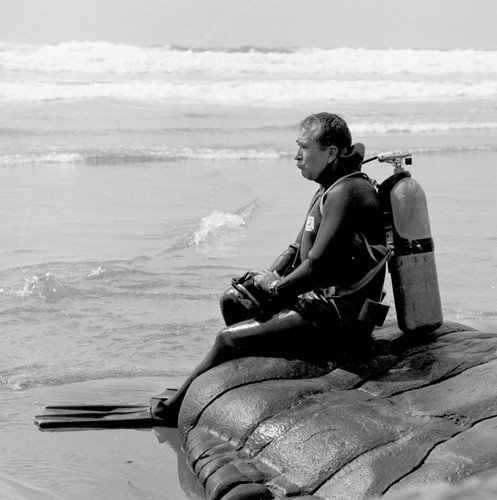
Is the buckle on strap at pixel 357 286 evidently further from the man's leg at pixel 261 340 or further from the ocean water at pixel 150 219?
the ocean water at pixel 150 219

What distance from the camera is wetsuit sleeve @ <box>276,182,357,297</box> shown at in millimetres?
5258

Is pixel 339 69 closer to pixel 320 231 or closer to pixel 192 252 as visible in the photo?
pixel 192 252

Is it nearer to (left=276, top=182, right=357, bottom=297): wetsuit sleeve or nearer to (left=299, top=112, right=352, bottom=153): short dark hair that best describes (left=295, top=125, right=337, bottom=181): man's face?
(left=299, top=112, right=352, bottom=153): short dark hair

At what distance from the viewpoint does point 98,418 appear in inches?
231

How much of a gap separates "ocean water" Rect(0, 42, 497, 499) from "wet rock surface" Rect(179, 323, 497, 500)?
0.35 meters

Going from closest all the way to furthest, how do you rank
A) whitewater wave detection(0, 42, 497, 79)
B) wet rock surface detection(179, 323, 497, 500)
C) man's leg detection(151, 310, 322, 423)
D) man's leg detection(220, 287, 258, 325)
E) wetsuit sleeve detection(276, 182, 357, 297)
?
wet rock surface detection(179, 323, 497, 500)
wetsuit sleeve detection(276, 182, 357, 297)
man's leg detection(151, 310, 322, 423)
man's leg detection(220, 287, 258, 325)
whitewater wave detection(0, 42, 497, 79)

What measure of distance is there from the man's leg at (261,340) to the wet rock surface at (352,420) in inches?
3.1

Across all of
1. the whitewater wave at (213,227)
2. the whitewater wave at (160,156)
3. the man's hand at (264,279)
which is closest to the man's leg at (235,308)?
the man's hand at (264,279)

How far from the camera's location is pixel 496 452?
4238 millimetres

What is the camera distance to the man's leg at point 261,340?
17.9 feet

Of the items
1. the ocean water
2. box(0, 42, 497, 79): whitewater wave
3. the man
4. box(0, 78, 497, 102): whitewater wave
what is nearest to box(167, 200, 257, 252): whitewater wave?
the ocean water

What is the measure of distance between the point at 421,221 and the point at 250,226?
667 centimetres

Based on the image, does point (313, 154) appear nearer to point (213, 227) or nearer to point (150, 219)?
point (213, 227)

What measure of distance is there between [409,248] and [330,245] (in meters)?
0.42
